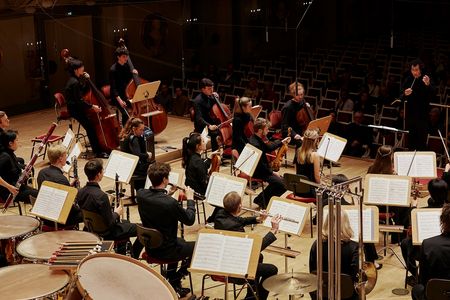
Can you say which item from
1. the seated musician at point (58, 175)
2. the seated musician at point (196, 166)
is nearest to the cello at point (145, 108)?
the seated musician at point (196, 166)

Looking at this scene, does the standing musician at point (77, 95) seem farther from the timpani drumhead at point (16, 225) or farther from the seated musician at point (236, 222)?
the seated musician at point (236, 222)

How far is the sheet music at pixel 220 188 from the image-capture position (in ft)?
26.7

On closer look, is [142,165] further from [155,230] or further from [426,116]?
[426,116]

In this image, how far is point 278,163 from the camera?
1053 centimetres

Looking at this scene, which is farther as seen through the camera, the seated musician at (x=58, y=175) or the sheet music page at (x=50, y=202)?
the seated musician at (x=58, y=175)

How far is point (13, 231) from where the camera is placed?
715cm

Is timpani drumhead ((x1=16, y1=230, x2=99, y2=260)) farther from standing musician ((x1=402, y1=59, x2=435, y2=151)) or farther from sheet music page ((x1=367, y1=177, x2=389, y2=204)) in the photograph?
standing musician ((x1=402, y1=59, x2=435, y2=151))

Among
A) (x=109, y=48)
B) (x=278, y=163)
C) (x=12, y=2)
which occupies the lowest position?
(x=278, y=163)

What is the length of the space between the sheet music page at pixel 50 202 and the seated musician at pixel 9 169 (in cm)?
145

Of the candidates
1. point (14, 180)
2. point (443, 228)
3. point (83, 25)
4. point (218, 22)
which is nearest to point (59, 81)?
point (83, 25)

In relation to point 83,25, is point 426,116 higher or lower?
lower

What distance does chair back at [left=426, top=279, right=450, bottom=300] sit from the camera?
20.1 ft

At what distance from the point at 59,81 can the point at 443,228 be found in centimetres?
1166

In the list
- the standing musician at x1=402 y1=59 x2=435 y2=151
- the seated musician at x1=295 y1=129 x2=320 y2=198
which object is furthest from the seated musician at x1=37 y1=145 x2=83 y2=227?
the standing musician at x1=402 y1=59 x2=435 y2=151
